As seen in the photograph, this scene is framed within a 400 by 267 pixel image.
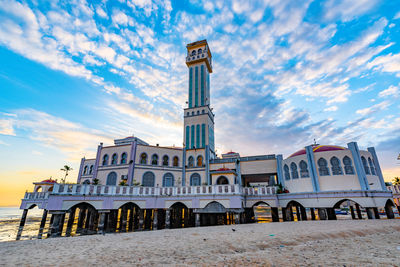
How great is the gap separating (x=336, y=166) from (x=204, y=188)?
48.0 ft

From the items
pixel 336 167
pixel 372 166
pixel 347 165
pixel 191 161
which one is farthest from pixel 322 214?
pixel 191 161

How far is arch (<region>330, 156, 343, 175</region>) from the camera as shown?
20430mm

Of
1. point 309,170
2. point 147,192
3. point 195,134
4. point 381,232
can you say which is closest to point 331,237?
point 381,232

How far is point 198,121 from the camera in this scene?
3719 centimetres

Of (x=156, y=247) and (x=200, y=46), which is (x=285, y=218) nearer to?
(x=156, y=247)

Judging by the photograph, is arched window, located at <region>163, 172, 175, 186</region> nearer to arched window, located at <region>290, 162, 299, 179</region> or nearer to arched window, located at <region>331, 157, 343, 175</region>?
arched window, located at <region>290, 162, 299, 179</region>

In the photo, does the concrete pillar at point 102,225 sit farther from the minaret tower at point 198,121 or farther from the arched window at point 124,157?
the minaret tower at point 198,121

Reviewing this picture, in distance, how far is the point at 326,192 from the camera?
19.8 m

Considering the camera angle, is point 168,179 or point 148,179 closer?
point 148,179

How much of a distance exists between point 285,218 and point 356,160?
986cm

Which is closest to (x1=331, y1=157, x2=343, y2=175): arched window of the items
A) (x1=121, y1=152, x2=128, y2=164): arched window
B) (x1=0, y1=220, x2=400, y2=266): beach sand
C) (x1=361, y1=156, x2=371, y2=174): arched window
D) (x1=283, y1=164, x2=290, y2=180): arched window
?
(x1=361, y1=156, x2=371, y2=174): arched window

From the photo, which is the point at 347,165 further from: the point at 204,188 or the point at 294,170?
the point at 204,188

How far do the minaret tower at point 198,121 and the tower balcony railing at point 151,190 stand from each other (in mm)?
9047

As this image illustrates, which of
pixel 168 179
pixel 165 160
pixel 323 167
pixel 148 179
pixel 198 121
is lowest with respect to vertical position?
pixel 148 179
